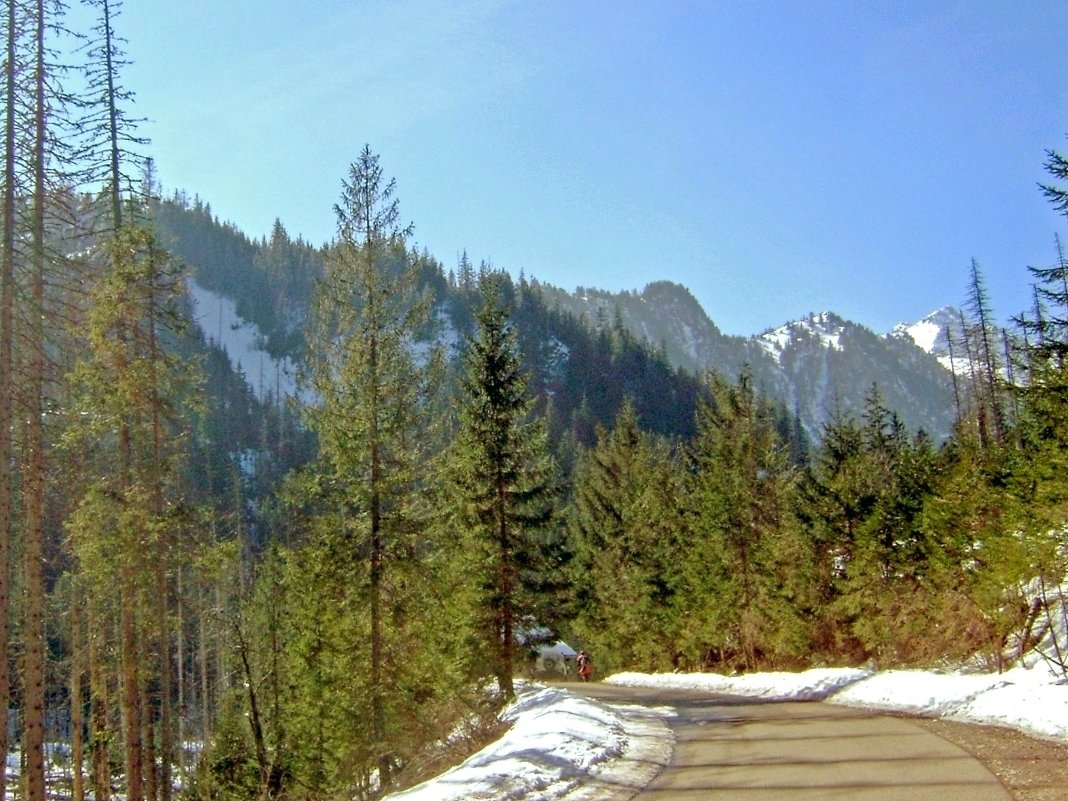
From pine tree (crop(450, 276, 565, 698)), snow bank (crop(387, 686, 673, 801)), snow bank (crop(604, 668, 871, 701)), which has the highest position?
pine tree (crop(450, 276, 565, 698))

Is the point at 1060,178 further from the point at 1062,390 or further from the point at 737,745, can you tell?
the point at 737,745

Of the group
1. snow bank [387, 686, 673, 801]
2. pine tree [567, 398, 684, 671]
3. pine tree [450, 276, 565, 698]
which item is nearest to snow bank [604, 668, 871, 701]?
pine tree [450, 276, 565, 698]

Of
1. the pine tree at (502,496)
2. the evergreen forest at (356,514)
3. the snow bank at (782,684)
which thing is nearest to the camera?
the evergreen forest at (356,514)

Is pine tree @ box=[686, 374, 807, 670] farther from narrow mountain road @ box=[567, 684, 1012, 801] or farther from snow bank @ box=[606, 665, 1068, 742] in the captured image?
narrow mountain road @ box=[567, 684, 1012, 801]

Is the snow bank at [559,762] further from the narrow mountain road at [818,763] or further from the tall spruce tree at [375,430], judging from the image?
the tall spruce tree at [375,430]

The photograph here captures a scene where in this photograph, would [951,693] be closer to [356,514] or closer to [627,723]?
[627,723]

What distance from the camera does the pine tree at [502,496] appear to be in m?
25.4

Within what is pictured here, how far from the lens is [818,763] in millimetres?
11086

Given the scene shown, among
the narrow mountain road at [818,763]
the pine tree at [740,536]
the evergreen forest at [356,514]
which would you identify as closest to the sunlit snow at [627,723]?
the narrow mountain road at [818,763]

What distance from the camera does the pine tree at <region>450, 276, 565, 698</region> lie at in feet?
83.5

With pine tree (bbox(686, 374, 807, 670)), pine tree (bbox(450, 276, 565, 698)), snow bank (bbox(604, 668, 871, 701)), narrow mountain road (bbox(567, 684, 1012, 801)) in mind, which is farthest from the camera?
pine tree (bbox(686, 374, 807, 670))

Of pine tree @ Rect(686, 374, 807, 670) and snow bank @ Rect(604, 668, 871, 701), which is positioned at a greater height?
pine tree @ Rect(686, 374, 807, 670)

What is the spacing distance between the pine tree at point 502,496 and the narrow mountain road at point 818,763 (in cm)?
902

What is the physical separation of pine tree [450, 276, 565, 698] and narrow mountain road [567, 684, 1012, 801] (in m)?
9.02
